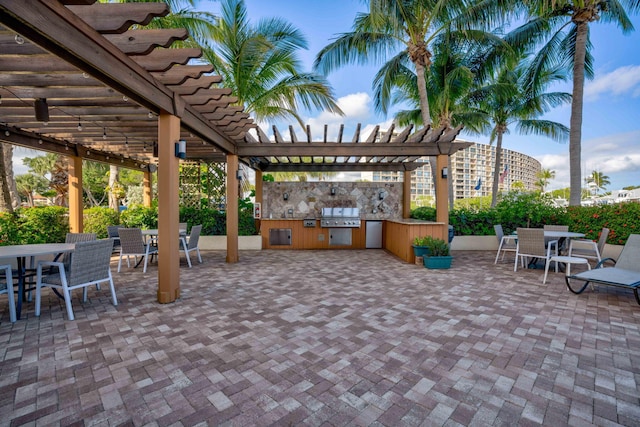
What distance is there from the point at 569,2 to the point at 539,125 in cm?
718

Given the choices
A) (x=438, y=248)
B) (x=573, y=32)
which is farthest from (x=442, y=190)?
(x=573, y=32)

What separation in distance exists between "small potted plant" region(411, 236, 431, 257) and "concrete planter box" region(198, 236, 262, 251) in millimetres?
4641

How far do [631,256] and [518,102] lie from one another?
36.9 feet

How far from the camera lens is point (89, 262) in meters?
3.54

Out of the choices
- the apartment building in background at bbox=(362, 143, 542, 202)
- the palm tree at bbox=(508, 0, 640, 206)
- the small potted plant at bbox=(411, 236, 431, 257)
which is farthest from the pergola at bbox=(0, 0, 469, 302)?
the apartment building in background at bbox=(362, 143, 542, 202)

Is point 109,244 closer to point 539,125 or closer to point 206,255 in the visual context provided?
point 206,255

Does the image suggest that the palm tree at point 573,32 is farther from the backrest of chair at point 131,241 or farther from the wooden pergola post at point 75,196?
the wooden pergola post at point 75,196

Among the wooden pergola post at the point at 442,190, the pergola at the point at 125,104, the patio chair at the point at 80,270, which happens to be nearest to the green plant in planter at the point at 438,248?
the wooden pergola post at the point at 442,190

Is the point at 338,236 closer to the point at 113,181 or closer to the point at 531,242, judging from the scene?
the point at 531,242

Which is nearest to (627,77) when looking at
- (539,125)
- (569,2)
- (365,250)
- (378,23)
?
(539,125)

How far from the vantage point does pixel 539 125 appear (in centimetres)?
1420

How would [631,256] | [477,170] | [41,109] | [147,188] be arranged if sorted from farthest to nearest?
1. [477,170]
2. [147,188]
3. [631,256]
4. [41,109]

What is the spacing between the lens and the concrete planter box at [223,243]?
890 cm

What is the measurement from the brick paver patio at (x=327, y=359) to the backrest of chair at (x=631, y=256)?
1.45ft
